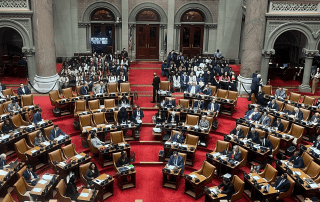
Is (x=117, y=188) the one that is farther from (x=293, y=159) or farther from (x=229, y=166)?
(x=293, y=159)

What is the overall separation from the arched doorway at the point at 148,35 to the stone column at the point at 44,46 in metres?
7.97

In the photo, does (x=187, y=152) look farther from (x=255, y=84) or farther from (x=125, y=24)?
(x=125, y=24)

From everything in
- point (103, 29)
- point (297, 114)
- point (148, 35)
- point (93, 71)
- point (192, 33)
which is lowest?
point (297, 114)

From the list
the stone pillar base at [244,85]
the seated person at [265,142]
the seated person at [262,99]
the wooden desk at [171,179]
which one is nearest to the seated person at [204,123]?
the seated person at [265,142]

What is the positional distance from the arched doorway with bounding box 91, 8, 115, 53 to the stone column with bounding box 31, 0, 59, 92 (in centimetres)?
591

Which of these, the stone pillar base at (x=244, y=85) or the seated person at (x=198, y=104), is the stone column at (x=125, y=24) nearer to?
the stone pillar base at (x=244, y=85)

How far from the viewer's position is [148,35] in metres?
24.2

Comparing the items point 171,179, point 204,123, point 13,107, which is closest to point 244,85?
point 204,123

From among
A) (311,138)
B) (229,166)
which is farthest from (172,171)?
(311,138)

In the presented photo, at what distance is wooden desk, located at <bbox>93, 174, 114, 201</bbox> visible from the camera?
10.4 m

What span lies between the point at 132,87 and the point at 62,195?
10.3m

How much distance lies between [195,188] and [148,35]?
15.7m

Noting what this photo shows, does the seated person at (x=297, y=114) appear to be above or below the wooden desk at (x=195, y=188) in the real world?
above

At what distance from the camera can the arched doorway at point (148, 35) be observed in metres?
23.8
